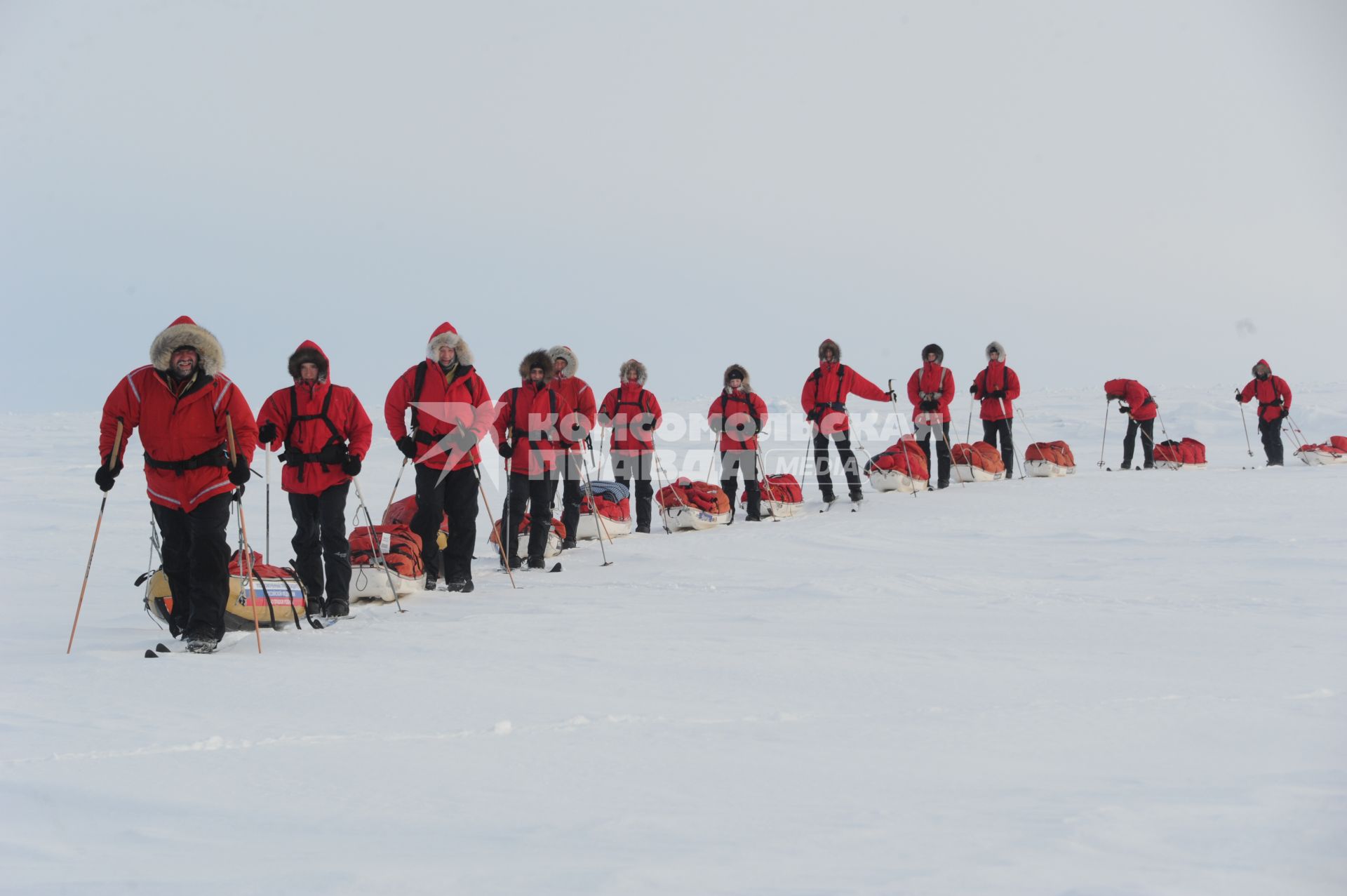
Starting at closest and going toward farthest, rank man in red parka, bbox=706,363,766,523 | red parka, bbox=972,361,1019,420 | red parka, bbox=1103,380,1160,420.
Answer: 1. man in red parka, bbox=706,363,766,523
2. red parka, bbox=972,361,1019,420
3. red parka, bbox=1103,380,1160,420

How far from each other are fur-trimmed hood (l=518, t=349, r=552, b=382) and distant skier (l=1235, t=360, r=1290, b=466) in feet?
39.4

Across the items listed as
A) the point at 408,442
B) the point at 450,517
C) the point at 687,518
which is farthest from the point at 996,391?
the point at 408,442

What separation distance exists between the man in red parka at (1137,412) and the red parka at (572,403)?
30.4ft

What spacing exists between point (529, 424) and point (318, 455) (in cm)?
205

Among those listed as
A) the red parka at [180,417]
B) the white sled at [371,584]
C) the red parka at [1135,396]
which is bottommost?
the white sled at [371,584]

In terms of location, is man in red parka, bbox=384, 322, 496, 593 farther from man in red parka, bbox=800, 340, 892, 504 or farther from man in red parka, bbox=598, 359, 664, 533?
man in red parka, bbox=800, 340, 892, 504

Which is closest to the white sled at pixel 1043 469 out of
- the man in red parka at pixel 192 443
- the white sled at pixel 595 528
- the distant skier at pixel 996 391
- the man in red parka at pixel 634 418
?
the distant skier at pixel 996 391

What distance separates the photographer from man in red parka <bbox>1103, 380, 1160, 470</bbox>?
14.8 metres

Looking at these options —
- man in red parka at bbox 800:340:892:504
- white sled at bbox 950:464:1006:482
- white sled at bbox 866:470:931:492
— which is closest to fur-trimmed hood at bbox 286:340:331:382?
man in red parka at bbox 800:340:892:504

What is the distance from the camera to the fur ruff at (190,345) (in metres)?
4.89

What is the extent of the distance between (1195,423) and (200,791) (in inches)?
1130

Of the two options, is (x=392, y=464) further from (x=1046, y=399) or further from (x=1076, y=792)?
(x=1046, y=399)

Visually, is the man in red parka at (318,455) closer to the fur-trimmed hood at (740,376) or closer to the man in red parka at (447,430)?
the man in red parka at (447,430)

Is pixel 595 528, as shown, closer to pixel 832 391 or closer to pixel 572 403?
pixel 572 403
